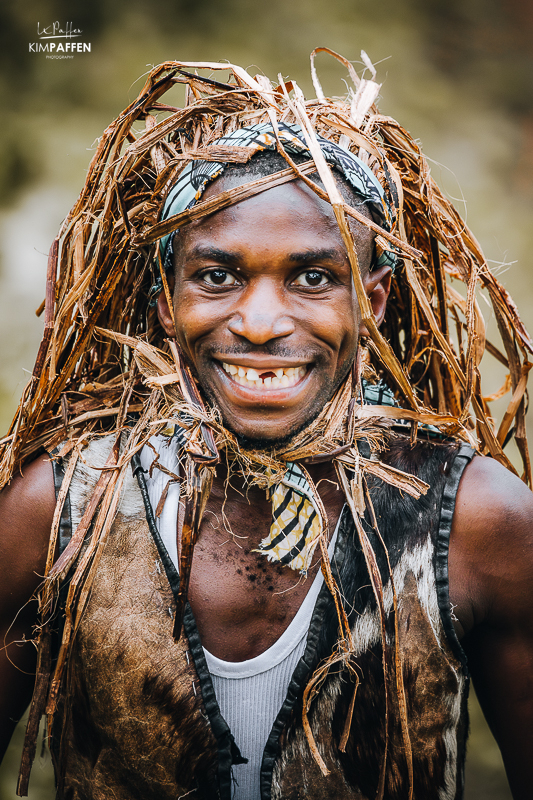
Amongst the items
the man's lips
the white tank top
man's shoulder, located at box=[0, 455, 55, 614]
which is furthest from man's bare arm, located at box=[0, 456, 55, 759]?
the man's lips

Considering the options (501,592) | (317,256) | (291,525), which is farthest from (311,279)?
(501,592)

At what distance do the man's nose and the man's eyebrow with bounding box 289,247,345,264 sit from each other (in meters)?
0.08

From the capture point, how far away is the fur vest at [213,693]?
1.58 m

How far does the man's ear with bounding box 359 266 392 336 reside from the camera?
1686mm

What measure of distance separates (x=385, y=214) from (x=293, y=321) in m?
0.37

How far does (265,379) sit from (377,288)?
42 cm

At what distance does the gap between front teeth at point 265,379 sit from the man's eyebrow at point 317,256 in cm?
23

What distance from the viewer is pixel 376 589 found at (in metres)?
1.54
